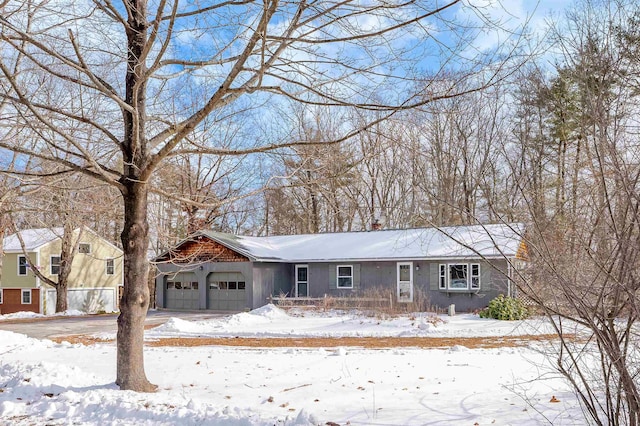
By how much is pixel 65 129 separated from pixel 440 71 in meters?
5.28

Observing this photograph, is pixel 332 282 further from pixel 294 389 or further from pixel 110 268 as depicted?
pixel 110 268

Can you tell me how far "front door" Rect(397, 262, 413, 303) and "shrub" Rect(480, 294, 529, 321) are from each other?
4.52 metres

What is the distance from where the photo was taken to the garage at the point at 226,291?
26248 millimetres

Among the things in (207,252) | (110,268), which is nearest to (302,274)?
(207,252)

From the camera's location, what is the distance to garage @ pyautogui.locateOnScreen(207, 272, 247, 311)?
2625 cm

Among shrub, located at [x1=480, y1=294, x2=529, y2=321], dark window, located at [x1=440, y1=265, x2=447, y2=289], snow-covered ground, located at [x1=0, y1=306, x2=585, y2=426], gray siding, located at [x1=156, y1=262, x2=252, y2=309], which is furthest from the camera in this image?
gray siding, located at [x1=156, y1=262, x2=252, y2=309]

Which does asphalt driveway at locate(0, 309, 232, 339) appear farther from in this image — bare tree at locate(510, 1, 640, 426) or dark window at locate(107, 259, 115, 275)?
bare tree at locate(510, 1, 640, 426)

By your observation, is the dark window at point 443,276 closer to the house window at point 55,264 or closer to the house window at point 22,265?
the house window at point 55,264

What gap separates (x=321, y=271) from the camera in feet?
87.3

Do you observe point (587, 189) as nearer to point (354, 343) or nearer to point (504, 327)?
A: point (354, 343)

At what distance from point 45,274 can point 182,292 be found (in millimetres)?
11792

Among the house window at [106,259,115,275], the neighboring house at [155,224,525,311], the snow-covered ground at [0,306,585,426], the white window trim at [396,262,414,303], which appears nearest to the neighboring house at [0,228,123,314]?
the house window at [106,259,115,275]

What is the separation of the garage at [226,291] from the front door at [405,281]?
6.96 meters

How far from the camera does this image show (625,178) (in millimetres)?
3527
